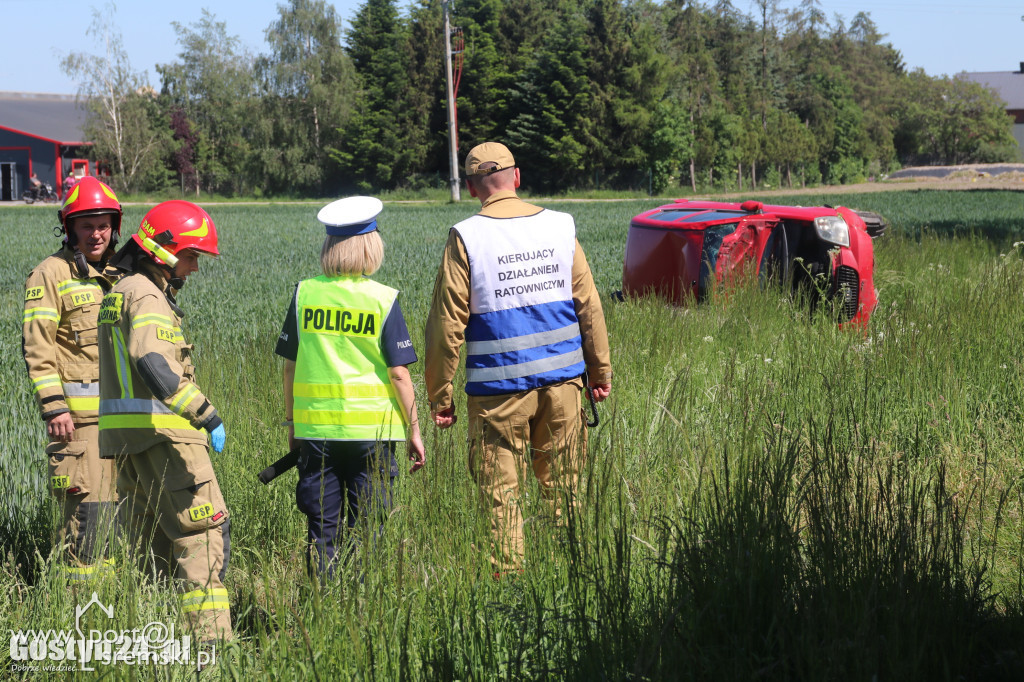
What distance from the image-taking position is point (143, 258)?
3.55 metres

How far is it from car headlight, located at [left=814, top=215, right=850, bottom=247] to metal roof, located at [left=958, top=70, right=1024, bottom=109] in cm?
10921

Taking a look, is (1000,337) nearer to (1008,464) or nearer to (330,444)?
(1008,464)

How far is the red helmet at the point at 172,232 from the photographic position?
3.51 m

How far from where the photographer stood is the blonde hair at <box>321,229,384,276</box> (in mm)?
3689

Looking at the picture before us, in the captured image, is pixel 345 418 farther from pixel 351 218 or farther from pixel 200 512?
pixel 351 218

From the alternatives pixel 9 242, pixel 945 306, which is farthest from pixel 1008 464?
pixel 9 242

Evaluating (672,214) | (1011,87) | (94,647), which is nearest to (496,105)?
(672,214)

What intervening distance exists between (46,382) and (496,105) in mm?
63334

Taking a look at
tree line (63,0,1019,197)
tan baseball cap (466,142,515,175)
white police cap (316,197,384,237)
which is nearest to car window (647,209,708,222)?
tan baseball cap (466,142,515,175)

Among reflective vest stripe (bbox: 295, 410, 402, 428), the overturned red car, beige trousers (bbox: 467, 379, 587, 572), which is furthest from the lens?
the overturned red car

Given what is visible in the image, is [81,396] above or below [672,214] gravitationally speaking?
below

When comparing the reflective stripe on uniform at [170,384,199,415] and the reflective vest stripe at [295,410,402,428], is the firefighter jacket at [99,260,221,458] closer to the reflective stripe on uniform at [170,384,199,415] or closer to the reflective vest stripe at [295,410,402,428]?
the reflective stripe on uniform at [170,384,199,415]

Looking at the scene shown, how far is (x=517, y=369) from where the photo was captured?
3936 mm

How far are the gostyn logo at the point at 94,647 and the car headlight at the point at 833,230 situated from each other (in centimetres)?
648
